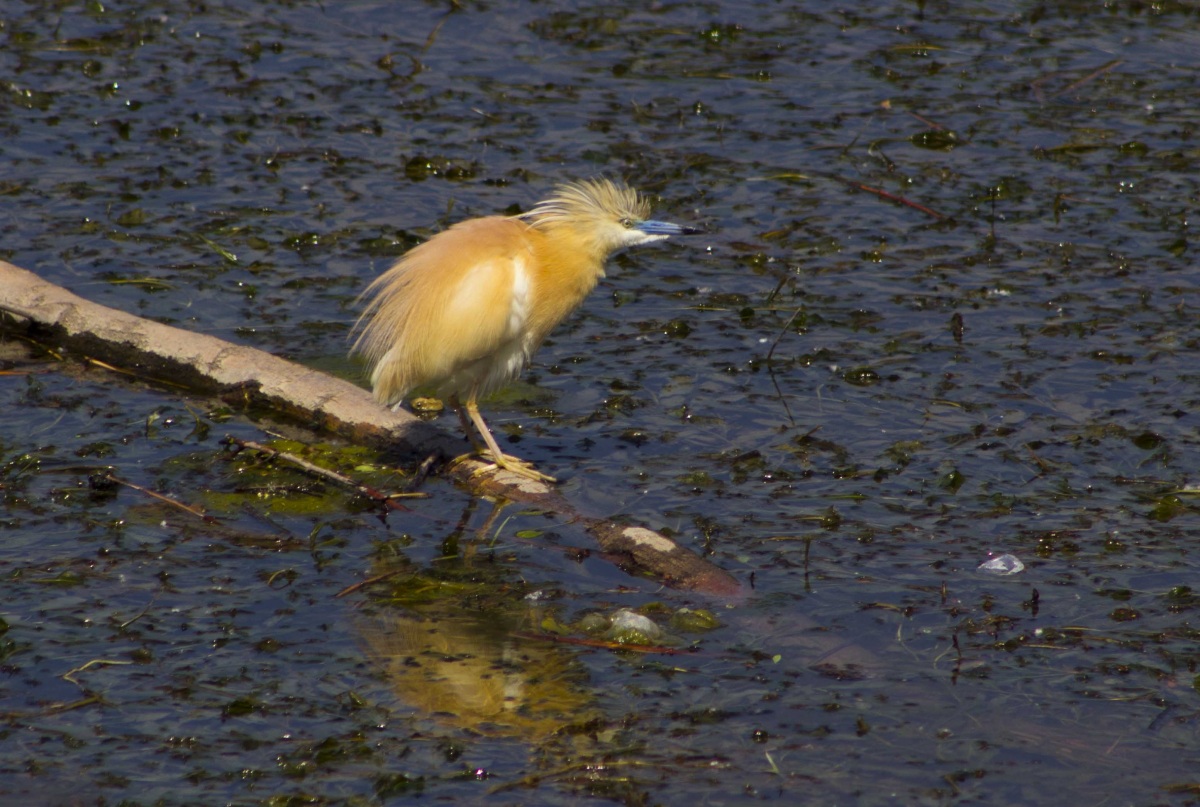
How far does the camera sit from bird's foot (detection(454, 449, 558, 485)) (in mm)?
5977

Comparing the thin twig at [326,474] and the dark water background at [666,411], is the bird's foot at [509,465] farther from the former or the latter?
the thin twig at [326,474]

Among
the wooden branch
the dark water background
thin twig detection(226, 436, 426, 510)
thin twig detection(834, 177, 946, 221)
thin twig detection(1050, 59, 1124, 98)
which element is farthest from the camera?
thin twig detection(1050, 59, 1124, 98)

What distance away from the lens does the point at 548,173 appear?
927cm

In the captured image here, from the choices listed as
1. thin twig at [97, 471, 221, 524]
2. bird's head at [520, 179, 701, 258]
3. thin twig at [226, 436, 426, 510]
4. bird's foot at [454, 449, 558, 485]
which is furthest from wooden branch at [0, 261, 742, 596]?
bird's head at [520, 179, 701, 258]

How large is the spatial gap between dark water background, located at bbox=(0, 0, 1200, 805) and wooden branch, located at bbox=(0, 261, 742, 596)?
5.2 inches

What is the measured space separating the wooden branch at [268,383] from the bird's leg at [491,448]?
7cm

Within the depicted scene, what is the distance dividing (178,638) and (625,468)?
2098 millimetres

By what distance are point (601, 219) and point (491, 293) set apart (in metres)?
0.61

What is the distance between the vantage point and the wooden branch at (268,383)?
5.42 meters

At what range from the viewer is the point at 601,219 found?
627 cm

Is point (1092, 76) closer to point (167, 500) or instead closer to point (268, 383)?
point (268, 383)

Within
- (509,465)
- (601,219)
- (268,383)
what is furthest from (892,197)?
(268,383)

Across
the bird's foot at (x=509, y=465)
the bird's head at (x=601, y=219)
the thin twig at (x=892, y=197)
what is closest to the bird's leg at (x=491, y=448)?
the bird's foot at (x=509, y=465)

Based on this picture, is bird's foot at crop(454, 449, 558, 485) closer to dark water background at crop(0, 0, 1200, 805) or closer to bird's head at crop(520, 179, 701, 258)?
dark water background at crop(0, 0, 1200, 805)
